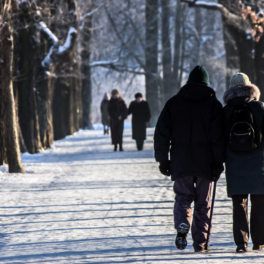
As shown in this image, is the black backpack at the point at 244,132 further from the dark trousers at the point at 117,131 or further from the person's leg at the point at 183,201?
the dark trousers at the point at 117,131

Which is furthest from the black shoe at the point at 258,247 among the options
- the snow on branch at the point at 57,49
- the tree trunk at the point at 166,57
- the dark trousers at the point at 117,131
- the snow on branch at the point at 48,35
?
the tree trunk at the point at 166,57

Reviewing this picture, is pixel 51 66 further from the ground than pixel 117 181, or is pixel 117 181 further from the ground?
pixel 51 66

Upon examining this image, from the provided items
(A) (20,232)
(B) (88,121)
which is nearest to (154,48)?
(B) (88,121)

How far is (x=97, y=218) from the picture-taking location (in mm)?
7969

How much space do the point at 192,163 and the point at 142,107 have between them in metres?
13.1

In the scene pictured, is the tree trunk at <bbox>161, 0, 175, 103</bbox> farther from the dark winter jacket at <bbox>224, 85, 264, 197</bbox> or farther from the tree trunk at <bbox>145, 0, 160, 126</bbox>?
the dark winter jacket at <bbox>224, 85, 264, 197</bbox>

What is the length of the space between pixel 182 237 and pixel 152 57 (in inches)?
1254

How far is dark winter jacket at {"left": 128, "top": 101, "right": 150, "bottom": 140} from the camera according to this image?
746 inches

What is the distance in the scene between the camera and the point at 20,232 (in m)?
7.19

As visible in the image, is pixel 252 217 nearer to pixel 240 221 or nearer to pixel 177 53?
pixel 240 221

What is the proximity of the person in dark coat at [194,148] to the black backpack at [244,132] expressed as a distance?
4.9 inches

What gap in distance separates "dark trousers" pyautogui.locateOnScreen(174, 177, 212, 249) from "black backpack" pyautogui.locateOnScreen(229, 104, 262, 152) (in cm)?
47

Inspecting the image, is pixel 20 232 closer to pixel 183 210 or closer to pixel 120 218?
pixel 120 218

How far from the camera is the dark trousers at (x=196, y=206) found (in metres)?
5.99
